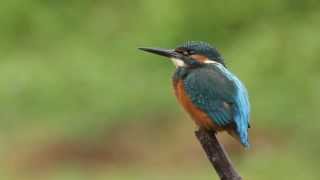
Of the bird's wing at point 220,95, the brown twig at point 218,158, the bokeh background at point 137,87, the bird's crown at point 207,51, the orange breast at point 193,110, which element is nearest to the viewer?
the brown twig at point 218,158

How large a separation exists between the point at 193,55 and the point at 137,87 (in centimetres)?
400

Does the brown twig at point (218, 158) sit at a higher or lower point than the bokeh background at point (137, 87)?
lower

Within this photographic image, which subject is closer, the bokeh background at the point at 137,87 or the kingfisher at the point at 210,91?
the kingfisher at the point at 210,91

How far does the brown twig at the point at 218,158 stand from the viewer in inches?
126

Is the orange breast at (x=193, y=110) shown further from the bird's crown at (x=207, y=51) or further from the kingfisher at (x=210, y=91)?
the bird's crown at (x=207, y=51)

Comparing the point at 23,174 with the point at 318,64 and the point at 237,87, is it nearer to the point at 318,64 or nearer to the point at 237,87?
the point at 318,64

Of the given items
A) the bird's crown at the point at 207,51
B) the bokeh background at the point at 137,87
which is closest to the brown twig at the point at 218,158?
the bird's crown at the point at 207,51

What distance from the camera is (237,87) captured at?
3887 millimetres

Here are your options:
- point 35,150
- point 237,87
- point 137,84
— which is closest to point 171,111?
point 137,84

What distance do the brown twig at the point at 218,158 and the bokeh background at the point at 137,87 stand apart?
3.23m

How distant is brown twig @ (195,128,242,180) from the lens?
10.5 feet

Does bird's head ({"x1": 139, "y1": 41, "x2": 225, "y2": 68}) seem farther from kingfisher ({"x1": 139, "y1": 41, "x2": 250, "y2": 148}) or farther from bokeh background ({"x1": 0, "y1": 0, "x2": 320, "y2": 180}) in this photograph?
bokeh background ({"x1": 0, "y1": 0, "x2": 320, "y2": 180})

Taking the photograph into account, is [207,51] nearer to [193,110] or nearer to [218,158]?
[193,110]

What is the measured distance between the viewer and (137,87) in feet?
27.0
